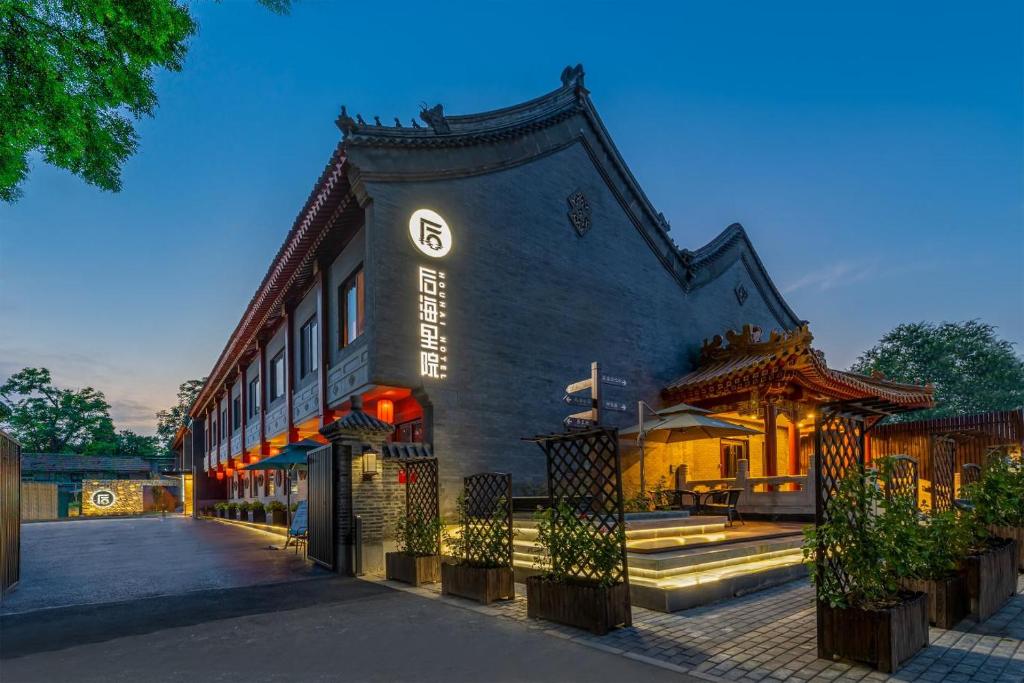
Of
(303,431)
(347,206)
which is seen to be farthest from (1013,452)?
(303,431)

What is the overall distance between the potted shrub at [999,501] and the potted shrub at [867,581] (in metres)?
3.17

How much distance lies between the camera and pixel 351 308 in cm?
1442

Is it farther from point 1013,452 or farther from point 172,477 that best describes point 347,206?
point 172,477

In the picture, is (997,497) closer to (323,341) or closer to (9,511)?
(323,341)

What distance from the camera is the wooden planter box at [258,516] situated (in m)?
21.7

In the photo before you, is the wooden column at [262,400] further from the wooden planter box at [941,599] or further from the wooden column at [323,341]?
the wooden planter box at [941,599]

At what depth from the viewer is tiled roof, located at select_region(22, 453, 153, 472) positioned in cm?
3881

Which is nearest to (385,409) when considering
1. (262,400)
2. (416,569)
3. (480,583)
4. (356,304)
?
(356,304)

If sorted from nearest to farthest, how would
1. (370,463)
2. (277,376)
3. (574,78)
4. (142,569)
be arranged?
(370,463), (142,569), (574,78), (277,376)

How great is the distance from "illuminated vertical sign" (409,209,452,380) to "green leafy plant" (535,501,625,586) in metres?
6.25

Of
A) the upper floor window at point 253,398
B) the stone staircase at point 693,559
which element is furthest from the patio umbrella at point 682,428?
the upper floor window at point 253,398

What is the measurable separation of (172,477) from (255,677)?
48250 mm

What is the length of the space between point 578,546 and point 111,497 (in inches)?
1689

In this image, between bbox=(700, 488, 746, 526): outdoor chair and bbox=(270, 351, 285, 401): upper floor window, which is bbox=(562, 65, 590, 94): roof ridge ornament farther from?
bbox=(270, 351, 285, 401): upper floor window
